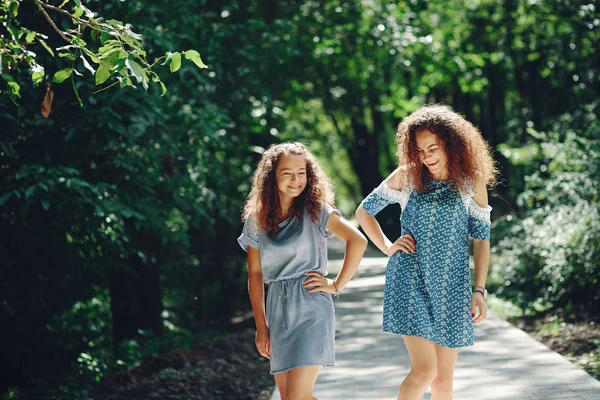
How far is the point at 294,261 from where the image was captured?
13.7 ft

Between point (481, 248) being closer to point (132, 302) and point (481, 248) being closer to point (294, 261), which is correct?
point (294, 261)

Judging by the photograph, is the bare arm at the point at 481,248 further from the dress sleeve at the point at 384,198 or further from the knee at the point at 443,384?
the knee at the point at 443,384

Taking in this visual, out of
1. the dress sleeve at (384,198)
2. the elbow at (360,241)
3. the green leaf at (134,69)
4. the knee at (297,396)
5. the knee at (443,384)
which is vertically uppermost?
the green leaf at (134,69)

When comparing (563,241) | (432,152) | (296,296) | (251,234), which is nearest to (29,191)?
(251,234)

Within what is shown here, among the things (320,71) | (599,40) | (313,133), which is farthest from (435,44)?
(313,133)

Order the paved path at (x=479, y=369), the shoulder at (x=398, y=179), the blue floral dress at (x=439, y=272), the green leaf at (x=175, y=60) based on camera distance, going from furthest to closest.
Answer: the paved path at (x=479, y=369) < the shoulder at (x=398, y=179) < the blue floral dress at (x=439, y=272) < the green leaf at (x=175, y=60)

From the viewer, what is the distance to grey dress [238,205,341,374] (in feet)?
13.5

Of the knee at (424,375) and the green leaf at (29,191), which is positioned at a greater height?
the green leaf at (29,191)

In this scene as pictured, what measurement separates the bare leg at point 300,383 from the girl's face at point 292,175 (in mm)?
901

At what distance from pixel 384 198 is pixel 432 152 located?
1.44 ft

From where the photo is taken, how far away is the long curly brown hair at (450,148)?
14.3 feet

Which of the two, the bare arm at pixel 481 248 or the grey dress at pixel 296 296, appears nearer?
the grey dress at pixel 296 296

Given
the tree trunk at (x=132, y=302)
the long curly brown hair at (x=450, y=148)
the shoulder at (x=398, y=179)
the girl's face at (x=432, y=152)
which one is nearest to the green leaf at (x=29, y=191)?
the shoulder at (x=398, y=179)

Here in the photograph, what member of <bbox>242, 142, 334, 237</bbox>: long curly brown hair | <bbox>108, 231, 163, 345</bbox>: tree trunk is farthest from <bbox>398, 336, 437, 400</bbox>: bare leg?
<bbox>108, 231, 163, 345</bbox>: tree trunk
